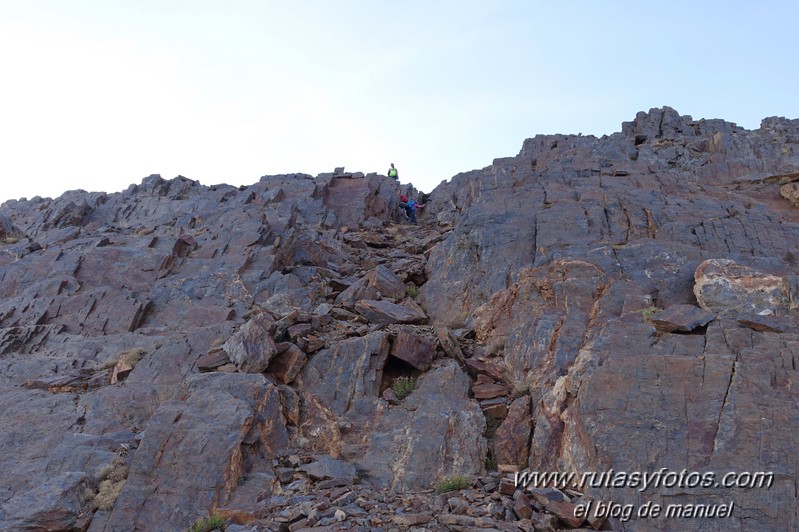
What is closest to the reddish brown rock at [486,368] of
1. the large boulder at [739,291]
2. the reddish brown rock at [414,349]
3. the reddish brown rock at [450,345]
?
the reddish brown rock at [450,345]

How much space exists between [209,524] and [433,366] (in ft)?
22.3

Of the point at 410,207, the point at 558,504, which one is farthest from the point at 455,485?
the point at 410,207

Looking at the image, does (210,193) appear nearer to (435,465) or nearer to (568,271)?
(568,271)

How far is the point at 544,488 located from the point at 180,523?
7.14 m

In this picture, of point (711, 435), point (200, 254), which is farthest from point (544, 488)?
point (200, 254)

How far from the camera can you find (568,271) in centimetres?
1694

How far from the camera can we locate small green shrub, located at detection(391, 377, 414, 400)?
48.7 ft

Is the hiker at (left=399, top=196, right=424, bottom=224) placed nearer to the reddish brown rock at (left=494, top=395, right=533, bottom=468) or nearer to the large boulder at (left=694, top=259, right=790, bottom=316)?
the large boulder at (left=694, top=259, right=790, bottom=316)

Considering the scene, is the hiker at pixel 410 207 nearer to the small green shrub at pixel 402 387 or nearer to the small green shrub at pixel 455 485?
the small green shrub at pixel 402 387

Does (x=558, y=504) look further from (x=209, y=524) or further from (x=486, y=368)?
(x=209, y=524)

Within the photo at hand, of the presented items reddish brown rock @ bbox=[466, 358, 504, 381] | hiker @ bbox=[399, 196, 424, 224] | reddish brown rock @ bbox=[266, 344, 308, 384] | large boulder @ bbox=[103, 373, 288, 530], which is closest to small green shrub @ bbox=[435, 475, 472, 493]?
reddish brown rock @ bbox=[466, 358, 504, 381]

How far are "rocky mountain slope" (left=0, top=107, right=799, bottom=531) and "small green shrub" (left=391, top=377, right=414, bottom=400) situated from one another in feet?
0.46

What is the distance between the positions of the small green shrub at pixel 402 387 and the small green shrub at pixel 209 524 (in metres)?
5.26

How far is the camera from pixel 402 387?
49.1 feet
